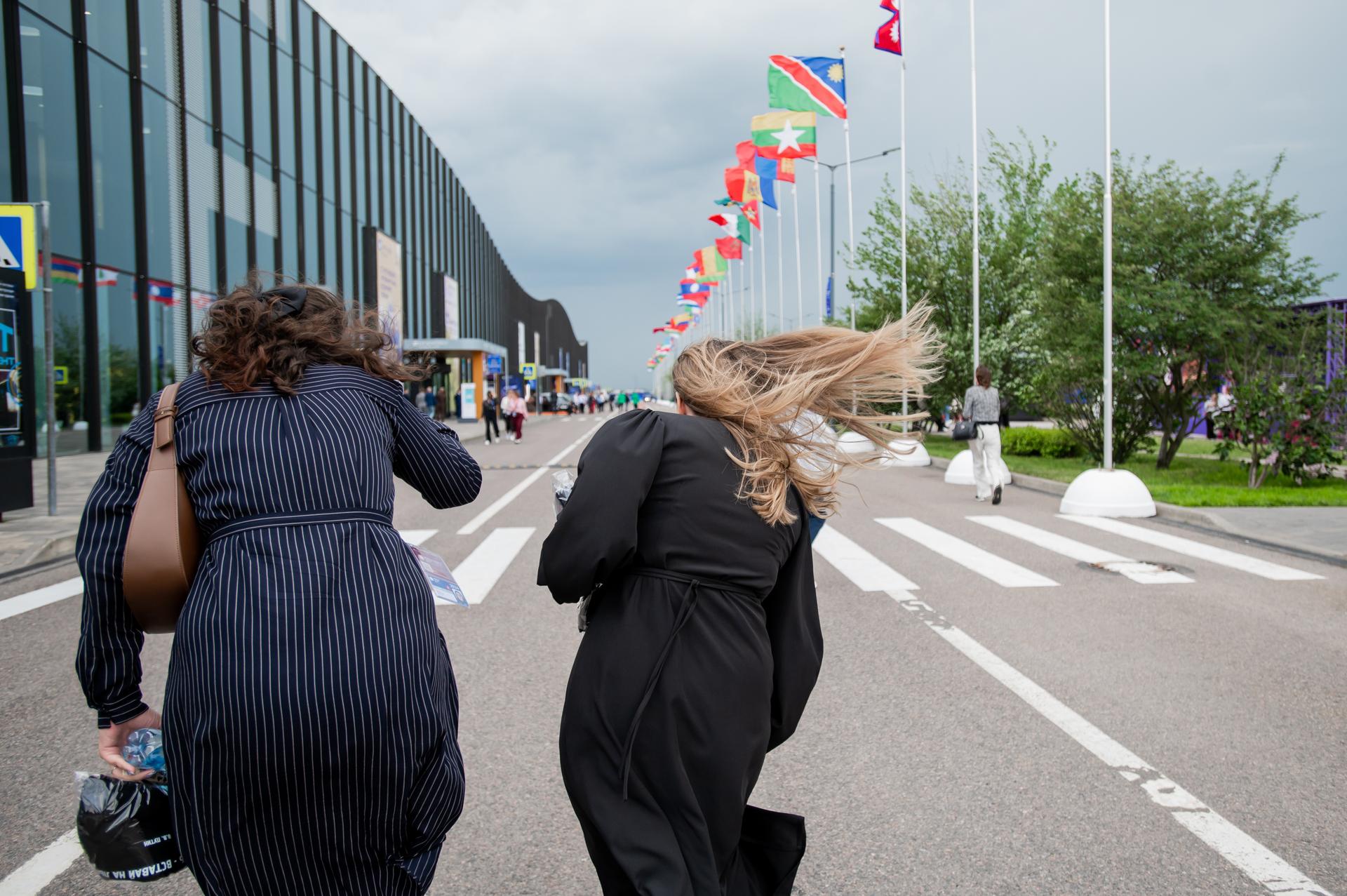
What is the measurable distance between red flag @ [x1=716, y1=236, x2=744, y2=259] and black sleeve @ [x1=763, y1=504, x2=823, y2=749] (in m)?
47.6

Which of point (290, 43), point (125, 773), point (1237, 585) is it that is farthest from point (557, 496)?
point (290, 43)

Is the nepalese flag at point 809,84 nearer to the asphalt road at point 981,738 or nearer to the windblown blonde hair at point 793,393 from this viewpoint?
the asphalt road at point 981,738

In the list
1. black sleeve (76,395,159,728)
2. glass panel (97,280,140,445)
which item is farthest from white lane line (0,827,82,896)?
glass panel (97,280,140,445)

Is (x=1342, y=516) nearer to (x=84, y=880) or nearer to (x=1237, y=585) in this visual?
(x=1237, y=585)

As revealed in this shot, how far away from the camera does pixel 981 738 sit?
180 inches

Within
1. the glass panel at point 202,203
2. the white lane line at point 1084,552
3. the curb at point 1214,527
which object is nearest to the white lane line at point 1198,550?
the curb at point 1214,527

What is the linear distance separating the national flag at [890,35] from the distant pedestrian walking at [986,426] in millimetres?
11624

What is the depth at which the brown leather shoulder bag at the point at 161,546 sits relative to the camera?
77.6 inches

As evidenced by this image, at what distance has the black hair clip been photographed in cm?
218

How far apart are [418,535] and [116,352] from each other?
15135 millimetres

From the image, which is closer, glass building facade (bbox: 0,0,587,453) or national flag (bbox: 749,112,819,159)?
glass building facade (bbox: 0,0,587,453)

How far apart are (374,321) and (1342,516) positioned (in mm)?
12862

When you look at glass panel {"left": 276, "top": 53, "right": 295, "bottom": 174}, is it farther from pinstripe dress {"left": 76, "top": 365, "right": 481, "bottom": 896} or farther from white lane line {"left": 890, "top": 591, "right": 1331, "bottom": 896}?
pinstripe dress {"left": 76, "top": 365, "right": 481, "bottom": 896}

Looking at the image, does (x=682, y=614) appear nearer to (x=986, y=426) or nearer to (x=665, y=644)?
(x=665, y=644)
